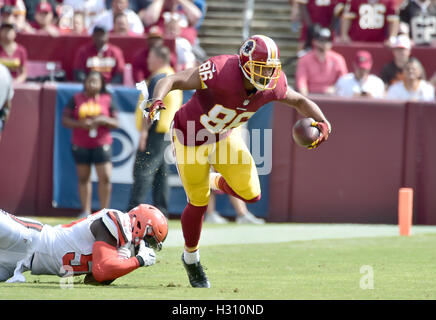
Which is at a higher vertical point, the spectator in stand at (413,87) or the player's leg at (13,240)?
the spectator in stand at (413,87)

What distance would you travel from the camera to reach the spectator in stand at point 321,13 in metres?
14.9

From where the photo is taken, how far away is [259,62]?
23.1 feet

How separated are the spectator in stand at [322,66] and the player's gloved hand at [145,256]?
22.9 ft

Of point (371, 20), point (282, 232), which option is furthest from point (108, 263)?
point (371, 20)

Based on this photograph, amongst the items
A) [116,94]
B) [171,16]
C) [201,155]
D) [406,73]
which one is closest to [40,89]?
[116,94]

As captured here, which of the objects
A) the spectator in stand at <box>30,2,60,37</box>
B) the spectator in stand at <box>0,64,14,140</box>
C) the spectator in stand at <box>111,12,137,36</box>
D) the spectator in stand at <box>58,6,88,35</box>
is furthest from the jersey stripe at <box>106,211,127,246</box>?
the spectator in stand at <box>58,6,88,35</box>

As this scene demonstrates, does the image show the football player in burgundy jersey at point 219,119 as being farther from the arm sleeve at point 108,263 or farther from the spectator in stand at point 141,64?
the spectator in stand at point 141,64

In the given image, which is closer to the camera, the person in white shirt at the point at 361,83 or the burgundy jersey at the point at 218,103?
the burgundy jersey at the point at 218,103

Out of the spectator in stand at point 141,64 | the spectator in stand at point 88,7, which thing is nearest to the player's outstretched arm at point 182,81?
the spectator in stand at point 141,64

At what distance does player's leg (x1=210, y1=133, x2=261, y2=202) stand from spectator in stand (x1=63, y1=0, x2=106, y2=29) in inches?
324

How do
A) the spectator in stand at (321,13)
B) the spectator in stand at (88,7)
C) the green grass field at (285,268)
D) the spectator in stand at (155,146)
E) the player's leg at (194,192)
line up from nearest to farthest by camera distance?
the green grass field at (285,268)
the player's leg at (194,192)
the spectator in stand at (155,146)
the spectator in stand at (321,13)
the spectator in stand at (88,7)

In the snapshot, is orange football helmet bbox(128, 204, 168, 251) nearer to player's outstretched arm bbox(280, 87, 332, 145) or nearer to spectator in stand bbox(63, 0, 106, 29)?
player's outstretched arm bbox(280, 87, 332, 145)

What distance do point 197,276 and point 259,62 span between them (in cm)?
179

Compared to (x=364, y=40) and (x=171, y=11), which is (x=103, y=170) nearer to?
(x=171, y=11)
